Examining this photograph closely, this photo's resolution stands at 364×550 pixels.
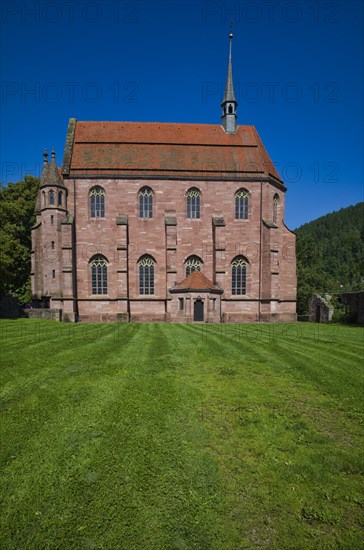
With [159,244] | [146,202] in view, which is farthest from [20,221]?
[159,244]

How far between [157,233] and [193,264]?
4674 mm

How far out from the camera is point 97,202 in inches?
1233

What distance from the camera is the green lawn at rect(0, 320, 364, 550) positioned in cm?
402

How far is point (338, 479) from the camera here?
16.5 feet

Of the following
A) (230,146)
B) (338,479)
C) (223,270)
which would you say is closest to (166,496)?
(338,479)

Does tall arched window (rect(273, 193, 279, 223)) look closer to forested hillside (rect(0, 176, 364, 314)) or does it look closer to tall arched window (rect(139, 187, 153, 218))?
forested hillside (rect(0, 176, 364, 314))

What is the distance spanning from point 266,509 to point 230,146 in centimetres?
3435

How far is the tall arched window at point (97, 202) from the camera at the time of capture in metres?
31.2

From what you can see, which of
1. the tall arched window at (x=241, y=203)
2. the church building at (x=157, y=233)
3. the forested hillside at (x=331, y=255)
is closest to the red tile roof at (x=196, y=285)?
the church building at (x=157, y=233)

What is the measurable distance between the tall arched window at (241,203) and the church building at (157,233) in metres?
0.10

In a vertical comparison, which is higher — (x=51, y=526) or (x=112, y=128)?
(x=112, y=128)

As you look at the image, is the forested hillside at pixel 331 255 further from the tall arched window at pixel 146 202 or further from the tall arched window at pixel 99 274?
the tall arched window at pixel 99 274

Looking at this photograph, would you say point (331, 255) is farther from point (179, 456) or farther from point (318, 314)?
point (179, 456)

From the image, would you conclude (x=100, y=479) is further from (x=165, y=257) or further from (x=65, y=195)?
(x=65, y=195)
